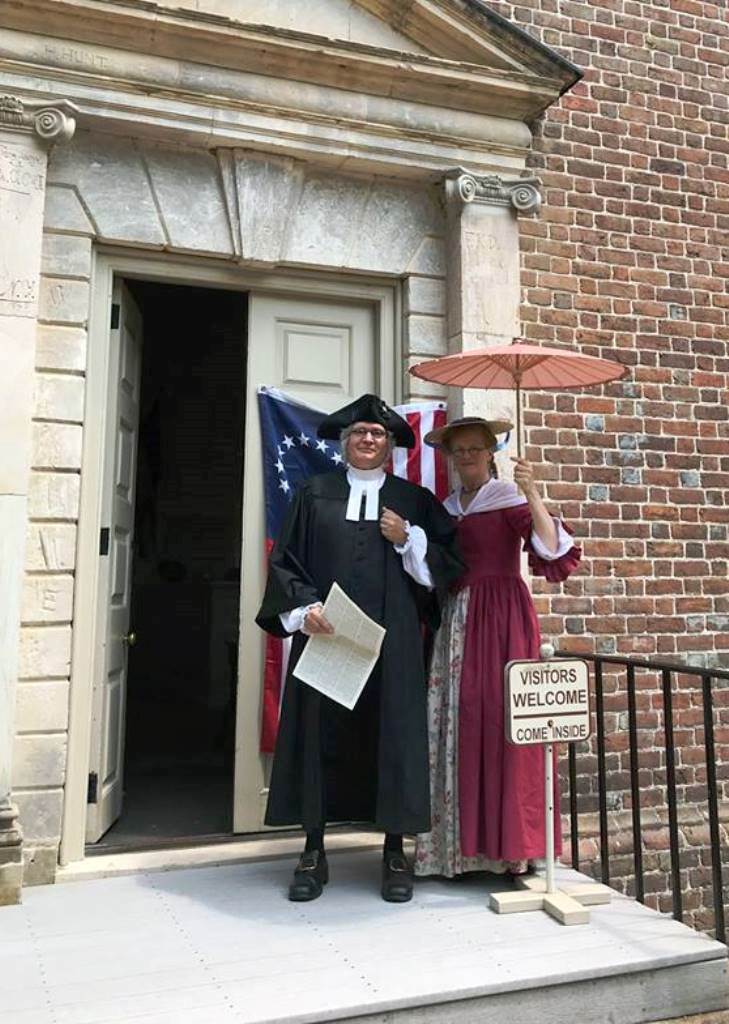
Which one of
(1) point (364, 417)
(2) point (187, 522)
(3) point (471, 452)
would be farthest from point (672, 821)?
(2) point (187, 522)

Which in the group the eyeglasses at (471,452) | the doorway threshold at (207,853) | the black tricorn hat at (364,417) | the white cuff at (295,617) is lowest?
the doorway threshold at (207,853)

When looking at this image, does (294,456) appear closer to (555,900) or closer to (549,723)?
Answer: (549,723)

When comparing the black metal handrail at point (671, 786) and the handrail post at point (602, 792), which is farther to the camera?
the handrail post at point (602, 792)

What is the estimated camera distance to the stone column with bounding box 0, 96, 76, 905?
3527 millimetres

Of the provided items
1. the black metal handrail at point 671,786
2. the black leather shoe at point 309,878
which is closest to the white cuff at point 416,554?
the black metal handrail at point 671,786

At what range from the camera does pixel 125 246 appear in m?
4.05

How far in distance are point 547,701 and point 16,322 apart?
278 centimetres

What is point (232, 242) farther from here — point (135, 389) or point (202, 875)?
point (202, 875)

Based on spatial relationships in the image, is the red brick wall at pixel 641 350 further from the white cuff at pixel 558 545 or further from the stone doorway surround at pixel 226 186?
the white cuff at pixel 558 545

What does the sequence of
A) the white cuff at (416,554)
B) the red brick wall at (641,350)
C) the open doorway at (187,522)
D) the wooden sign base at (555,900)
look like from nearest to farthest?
the wooden sign base at (555,900) → the white cuff at (416,554) → the red brick wall at (641,350) → the open doorway at (187,522)

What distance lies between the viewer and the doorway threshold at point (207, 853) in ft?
11.8

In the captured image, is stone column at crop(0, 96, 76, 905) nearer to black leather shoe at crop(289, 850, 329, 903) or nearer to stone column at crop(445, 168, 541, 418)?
black leather shoe at crop(289, 850, 329, 903)

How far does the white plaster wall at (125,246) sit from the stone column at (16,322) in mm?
133

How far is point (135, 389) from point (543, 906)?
3293 millimetres
